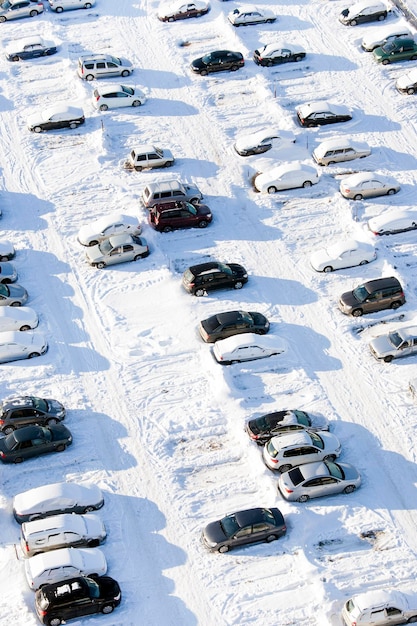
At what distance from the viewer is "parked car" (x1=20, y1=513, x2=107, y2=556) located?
1815 inches

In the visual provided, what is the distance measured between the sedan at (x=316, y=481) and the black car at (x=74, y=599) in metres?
9.12

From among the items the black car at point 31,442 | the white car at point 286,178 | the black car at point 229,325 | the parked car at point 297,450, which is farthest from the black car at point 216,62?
the black car at point 31,442

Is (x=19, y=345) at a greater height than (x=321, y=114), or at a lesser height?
lesser

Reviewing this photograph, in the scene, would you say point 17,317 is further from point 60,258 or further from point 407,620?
point 407,620

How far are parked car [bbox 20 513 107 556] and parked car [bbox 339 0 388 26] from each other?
49.3 metres

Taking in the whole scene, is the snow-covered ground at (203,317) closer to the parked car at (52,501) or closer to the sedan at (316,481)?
the sedan at (316,481)

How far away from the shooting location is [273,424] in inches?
2023

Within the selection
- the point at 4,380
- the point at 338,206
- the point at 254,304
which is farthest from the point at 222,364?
the point at 338,206

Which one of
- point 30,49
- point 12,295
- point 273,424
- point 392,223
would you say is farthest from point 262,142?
point 273,424

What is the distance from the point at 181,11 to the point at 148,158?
19.5m

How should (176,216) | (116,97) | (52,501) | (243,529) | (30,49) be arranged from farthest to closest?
(30,49)
(116,97)
(176,216)
(52,501)
(243,529)

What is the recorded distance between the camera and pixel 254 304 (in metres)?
59.8

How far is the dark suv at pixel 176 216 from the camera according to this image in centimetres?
6400

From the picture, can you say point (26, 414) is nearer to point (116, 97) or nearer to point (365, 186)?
point (365, 186)
